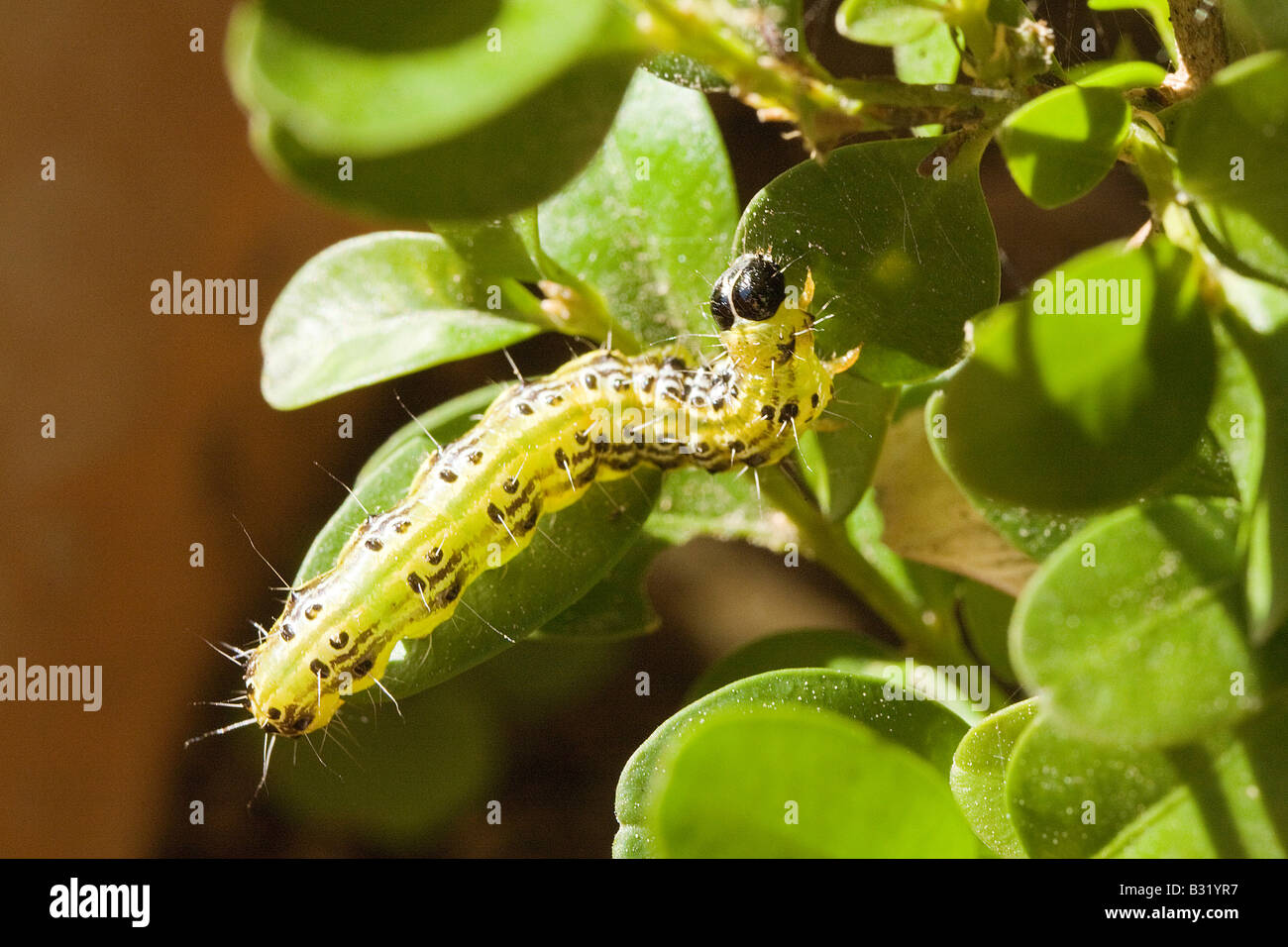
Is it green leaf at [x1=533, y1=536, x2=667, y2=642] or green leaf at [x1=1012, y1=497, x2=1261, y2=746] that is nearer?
green leaf at [x1=1012, y1=497, x2=1261, y2=746]

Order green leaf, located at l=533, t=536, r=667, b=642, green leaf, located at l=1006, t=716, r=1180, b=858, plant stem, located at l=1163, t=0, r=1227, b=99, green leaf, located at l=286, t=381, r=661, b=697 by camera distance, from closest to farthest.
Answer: green leaf, located at l=1006, t=716, r=1180, b=858 → plant stem, located at l=1163, t=0, r=1227, b=99 → green leaf, located at l=286, t=381, r=661, b=697 → green leaf, located at l=533, t=536, r=667, b=642

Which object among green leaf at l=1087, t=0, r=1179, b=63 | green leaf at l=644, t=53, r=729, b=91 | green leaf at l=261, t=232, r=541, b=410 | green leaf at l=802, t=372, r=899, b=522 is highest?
green leaf at l=1087, t=0, r=1179, b=63

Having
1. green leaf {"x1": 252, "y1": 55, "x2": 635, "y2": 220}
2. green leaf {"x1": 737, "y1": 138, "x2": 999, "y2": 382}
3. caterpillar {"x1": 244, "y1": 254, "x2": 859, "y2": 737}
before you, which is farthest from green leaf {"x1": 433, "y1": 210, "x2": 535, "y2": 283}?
green leaf {"x1": 252, "y1": 55, "x2": 635, "y2": 220}

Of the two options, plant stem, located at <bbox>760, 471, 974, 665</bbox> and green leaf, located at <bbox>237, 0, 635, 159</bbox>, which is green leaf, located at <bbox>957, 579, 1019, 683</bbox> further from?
green leaf, located at <bbox>237, 0, 635, 159</bbox>

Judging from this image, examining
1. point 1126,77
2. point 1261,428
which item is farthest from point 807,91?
point 1261,428

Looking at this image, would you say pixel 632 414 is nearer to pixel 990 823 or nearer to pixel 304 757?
pixel 990 823

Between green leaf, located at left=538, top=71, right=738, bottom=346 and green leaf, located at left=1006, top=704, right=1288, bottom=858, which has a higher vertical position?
green leaf, located at left=538, top=71, right=738, bottom=346

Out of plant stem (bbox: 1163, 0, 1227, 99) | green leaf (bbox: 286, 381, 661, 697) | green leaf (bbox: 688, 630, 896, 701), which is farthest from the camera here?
green leaf (bbox: 688, 630, 896, 701)
